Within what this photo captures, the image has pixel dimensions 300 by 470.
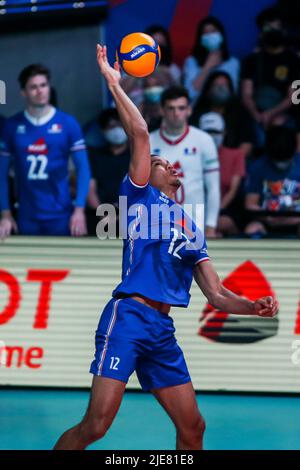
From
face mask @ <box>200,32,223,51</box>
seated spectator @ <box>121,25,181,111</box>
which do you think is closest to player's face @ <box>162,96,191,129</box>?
seated spectator @ <box>121,25,181,111</box>

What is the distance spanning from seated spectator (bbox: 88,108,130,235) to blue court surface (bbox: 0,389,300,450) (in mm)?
1969

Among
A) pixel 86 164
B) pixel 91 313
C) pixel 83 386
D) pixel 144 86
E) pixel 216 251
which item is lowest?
pixel 83 386

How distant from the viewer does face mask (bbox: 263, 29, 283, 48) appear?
1248 cm

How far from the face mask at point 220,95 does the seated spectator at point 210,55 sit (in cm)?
62

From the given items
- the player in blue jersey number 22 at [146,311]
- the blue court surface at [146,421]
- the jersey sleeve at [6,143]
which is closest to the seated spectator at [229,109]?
the jersey sleeve at [6,143]

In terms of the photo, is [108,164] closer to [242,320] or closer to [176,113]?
[176,113]

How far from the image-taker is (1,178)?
10.8m

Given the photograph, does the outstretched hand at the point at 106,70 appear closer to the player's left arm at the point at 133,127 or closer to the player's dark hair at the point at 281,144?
the player's left arm at the point at 133,127

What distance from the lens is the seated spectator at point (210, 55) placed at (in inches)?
497

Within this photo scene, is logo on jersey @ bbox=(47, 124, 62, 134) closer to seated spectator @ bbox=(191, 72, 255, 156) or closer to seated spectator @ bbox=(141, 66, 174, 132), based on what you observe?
seated spectator @ bbox=(141, 66, 174, 132)

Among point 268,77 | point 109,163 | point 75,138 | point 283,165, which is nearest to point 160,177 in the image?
point 75,138
